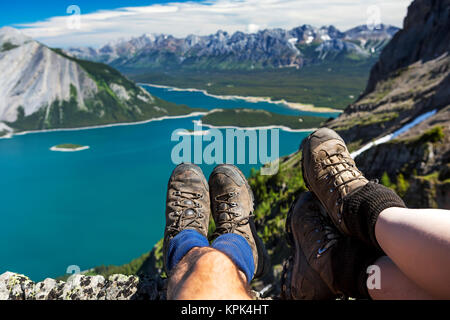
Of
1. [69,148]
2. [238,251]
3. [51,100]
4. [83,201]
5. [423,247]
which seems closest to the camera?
[423,247]

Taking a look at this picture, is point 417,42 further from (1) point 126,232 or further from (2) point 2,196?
(2) point 2,196

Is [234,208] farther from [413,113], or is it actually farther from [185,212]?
[413,113]

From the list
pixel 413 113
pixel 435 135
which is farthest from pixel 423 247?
pixel 413 113

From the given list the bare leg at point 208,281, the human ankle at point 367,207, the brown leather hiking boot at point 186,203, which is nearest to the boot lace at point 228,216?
the brown leather hiking boot at point 186,203

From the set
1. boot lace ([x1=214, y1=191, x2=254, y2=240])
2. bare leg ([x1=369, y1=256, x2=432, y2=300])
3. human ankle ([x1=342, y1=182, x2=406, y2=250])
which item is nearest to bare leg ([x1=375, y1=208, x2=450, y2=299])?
bare leg ([x1=369, y1=256, x2=432, y2=300])

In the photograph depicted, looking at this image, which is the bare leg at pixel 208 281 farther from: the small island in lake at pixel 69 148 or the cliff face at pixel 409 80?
the small island in lake at pixel 69 148

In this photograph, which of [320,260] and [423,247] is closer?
[423,247]

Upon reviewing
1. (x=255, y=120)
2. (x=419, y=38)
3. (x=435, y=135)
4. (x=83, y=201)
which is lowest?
(x=83, y=201)

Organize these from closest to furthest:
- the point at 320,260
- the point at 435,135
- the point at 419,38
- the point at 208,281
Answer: the point at 208,281 < the point at 320,260 < the point at 435,135 < the point at 419,38

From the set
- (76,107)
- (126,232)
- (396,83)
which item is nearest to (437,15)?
(396,83)
